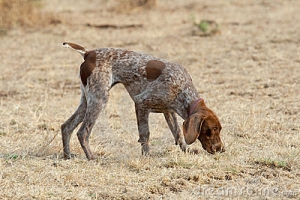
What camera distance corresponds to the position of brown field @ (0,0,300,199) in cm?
603

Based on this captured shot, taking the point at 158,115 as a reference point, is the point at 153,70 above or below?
above

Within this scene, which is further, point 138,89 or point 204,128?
point 138,89

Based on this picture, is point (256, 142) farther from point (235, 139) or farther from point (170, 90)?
point (170, 90)

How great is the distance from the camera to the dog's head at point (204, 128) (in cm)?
645

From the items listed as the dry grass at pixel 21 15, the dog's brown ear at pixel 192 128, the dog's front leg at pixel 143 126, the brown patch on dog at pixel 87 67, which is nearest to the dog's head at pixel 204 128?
the dog's brown ear at pixel 192 128

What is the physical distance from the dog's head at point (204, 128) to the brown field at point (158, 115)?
137 millimetres

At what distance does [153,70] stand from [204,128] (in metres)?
0.98

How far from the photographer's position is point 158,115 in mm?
9336

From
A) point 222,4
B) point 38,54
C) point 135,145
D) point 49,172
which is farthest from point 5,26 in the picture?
point 49,172

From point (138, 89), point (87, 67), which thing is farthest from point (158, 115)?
point (87, 67)

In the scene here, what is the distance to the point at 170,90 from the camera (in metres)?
6.98

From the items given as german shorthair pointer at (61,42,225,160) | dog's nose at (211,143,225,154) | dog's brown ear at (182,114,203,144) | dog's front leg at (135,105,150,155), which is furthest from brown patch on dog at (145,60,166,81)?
dog's nose at (211,143,225,154)

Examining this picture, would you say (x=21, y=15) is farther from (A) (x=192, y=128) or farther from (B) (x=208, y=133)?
(A) (x=192, y=128)

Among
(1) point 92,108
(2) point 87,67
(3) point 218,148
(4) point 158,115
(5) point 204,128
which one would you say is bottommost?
(4) point 158,115
